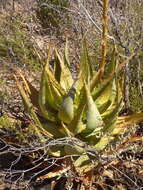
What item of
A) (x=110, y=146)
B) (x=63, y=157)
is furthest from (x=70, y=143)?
(x=110, y=146)

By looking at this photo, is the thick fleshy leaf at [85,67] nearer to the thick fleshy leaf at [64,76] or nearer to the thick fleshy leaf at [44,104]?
the thick fleshy leaf at [64,76]

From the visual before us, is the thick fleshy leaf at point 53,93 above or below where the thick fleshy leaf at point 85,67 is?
below

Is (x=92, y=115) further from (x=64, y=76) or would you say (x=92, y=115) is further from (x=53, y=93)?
(x=64, y=76)

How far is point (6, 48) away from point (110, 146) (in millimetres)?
2696

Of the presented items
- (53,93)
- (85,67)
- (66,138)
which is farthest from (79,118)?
(85,67)

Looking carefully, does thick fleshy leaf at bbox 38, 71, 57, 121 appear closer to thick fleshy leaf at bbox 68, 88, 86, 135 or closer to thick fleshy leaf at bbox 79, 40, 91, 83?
thick fleshy leaf at bbox 68, 88, 86, 135

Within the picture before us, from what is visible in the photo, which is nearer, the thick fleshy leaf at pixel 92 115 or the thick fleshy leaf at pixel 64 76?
the thick fleshy leaf at pixel 92 115

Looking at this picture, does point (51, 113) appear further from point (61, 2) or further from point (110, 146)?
point (61, 2)

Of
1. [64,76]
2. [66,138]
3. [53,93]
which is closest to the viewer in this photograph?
[66,138]

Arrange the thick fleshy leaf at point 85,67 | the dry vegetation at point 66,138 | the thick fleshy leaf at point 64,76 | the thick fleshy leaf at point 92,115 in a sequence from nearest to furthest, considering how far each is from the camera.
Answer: the thick fleshy leaf at point 92,115 < the dry vegetation at point 66,138 < the thick fleshy leaf at point 85,67 < the thick fleshy leaf at point 64,76

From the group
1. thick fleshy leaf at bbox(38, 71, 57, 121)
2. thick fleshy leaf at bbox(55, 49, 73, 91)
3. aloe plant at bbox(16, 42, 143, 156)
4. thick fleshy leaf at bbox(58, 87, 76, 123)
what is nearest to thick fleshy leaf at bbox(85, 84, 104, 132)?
aloe plant at bbox(16, 42, 143, 156)

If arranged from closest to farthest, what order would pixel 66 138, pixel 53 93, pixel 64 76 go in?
pixel 66 138
pixel 53 93
pixel 64 76

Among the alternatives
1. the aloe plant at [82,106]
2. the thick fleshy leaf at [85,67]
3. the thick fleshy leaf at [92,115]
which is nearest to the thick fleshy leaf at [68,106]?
the aloe plant at [82,106]

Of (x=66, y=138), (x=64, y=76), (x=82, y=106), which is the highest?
(x=64, y=76)
